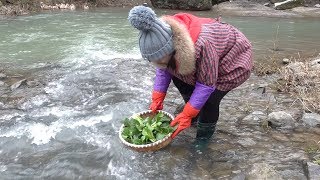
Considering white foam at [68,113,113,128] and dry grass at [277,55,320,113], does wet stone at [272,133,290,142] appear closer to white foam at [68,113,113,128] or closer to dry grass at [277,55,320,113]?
dry grass at [277,55,320,113]

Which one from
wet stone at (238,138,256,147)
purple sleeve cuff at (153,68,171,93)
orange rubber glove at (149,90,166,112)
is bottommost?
wet stone at (238,138,256,147)

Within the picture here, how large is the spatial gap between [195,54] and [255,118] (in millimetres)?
1581

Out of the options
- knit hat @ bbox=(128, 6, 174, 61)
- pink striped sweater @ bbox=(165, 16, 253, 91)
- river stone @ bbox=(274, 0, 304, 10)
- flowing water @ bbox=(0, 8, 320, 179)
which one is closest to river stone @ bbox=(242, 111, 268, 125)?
flowing water @ bbox=(0, 8, 320, 179)

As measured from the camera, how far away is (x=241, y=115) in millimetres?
4316

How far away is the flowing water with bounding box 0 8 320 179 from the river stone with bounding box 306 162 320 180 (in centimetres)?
A: 9

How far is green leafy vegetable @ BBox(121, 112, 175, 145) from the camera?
335 cm

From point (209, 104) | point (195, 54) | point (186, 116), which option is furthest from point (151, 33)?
point (209, 104)

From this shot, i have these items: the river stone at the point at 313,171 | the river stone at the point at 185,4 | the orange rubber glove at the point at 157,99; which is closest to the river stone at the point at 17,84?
the orange rubber glove at the point at 157,99

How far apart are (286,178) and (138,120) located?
1335mm

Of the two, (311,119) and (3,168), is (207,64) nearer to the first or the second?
(311,119)

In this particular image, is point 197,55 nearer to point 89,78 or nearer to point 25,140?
point 25,140

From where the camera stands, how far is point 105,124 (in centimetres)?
423

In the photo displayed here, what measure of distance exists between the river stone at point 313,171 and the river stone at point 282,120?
93 cm

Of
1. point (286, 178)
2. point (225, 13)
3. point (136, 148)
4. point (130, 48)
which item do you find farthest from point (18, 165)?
point (225, 13)
